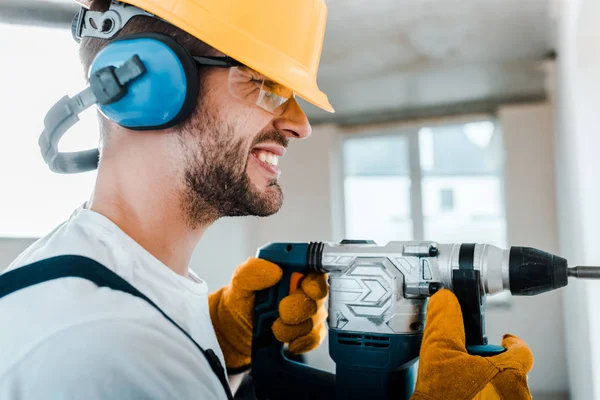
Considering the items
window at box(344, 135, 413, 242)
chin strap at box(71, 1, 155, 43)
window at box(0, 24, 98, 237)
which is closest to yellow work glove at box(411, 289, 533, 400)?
chin strap at box(71, 1, 155, 43)

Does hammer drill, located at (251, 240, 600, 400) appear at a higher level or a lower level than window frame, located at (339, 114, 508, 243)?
lower

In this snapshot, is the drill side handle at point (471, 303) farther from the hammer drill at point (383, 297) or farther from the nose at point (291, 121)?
the nose at point (291, 121)

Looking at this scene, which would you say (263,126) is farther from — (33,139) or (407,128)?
(407,128)

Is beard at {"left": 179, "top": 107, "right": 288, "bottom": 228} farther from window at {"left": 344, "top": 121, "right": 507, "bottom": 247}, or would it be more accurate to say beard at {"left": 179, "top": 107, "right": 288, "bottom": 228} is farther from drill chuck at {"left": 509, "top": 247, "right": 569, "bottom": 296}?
window at {"left": 344, "top": 121, "right": 507, "bottom": 247}

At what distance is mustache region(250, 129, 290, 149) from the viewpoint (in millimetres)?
930

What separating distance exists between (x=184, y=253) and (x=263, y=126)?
0.29 metres

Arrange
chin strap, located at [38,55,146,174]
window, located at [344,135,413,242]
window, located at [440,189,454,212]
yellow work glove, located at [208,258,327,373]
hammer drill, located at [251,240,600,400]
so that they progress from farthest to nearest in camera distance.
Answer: window, located at [344,135,413,242] < window, located at [440,189,454,212] < yellow work glove, located at [208,258,327,373] < hammer drill, located at [251,240,600,400] < chin strap, located at [38,55,146,174]

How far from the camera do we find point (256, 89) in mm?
898

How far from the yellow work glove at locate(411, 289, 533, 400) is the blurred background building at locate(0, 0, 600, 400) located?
827mm

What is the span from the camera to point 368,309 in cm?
99

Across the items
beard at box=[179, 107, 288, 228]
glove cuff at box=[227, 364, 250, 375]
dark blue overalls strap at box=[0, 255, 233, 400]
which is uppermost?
beard at box=[179, 107, 288, 228]

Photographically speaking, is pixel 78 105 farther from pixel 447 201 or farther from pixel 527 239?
pixel 447 201

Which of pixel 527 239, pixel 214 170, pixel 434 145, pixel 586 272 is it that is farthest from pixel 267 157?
pixel 434 145

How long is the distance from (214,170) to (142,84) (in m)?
0.20
